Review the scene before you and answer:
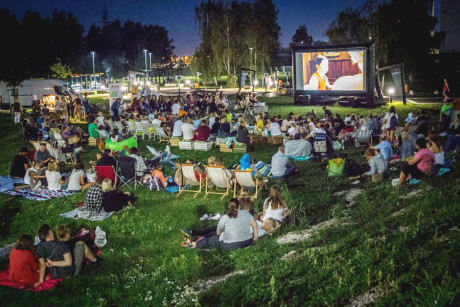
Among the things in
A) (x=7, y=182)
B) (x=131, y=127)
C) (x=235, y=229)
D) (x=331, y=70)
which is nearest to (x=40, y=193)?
(x=7, y=182)

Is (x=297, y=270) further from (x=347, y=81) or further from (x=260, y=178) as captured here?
(x=347, y=81)

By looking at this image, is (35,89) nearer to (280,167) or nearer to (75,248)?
(280,167)

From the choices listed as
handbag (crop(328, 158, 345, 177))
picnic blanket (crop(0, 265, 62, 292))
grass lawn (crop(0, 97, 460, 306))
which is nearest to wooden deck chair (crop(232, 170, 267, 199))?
grass lawn (crop(0, 97, 460, 306))

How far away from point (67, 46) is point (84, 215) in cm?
6168

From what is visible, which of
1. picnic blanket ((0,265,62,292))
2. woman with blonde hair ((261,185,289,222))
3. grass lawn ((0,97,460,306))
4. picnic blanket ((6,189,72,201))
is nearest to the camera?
grass lawn ((0,97,460,306))

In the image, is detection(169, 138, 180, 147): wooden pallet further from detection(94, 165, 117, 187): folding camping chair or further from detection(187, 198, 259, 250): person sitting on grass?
detection(187, 198, 259, 250): person sitting on grass

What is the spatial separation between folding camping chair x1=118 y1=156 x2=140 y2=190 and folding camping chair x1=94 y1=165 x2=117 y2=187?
16 centimetres

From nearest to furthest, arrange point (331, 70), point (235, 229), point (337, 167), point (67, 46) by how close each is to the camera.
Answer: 1. point (235, 229)
2. point (337, 167)
3. point (331, 70)
4. point (67, 46)

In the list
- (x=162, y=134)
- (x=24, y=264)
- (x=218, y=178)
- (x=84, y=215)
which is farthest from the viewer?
(x=162, y=134)

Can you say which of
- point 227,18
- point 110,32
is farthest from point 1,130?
point 110,32

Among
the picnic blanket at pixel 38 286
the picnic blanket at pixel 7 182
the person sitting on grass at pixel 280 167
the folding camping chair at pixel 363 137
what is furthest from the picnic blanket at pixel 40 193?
the folding camping chair at pixel 363 137

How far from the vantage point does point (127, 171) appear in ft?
34.1

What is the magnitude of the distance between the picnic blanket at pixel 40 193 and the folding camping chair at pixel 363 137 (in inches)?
366

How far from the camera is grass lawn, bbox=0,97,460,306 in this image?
14.1 ft
